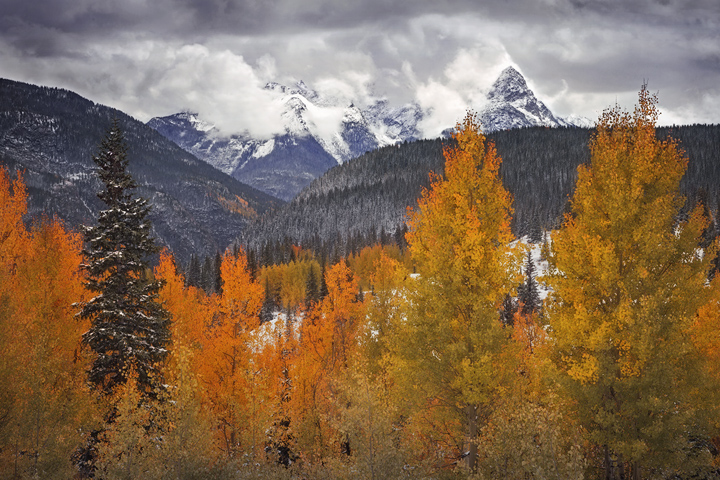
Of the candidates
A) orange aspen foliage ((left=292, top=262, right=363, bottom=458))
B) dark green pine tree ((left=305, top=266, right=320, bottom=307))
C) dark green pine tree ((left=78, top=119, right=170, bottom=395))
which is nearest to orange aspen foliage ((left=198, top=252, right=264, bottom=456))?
dark green pine tree ((left=78, top=119, right=170, bottom=395))

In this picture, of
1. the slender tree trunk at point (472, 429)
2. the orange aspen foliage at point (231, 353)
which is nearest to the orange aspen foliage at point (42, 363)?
the orange aspen foliage at point (231, 353)

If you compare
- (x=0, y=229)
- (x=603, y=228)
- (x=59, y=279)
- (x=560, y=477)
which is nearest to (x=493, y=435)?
(x=560, y=477)

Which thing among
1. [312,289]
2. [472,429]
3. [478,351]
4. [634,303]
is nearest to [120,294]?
[478,351]

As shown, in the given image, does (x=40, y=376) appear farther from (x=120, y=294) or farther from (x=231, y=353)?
(x=231, y=353)

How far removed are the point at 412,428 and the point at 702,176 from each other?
208 metres

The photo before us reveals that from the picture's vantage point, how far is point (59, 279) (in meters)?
20.7

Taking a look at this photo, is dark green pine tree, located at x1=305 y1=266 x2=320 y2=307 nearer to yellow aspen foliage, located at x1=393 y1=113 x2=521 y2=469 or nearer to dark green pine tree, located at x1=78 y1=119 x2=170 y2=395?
dark green pine tree, located at x1=78 y1=119 x2=170 y2=395

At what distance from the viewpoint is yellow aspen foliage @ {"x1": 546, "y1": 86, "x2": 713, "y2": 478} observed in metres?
11.6

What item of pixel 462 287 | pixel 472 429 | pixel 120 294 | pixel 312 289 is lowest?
pixel 472 429

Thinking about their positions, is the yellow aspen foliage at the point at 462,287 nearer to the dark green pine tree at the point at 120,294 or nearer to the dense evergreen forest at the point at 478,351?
the dense evergreen forest at the point at 478,351

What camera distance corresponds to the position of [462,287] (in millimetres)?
13016

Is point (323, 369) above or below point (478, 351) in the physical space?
below

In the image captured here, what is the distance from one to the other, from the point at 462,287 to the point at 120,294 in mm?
14491

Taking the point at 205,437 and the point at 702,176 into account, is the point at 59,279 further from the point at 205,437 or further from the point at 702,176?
the point at 702,176
